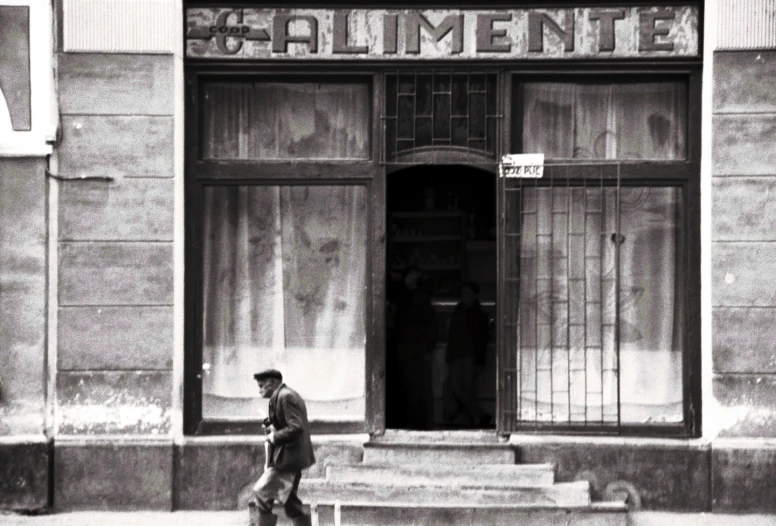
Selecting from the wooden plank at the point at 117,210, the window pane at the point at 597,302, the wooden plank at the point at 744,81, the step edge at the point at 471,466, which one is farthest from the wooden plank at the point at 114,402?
the wooden plank at the point at 744,81

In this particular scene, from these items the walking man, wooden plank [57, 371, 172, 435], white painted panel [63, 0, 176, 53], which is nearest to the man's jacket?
the walking man

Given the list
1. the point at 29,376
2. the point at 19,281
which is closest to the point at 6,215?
the point at 19,281

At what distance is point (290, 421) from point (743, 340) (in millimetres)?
4419

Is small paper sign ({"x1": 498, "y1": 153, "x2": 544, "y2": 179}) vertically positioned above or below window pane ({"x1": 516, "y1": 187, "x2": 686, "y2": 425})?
above

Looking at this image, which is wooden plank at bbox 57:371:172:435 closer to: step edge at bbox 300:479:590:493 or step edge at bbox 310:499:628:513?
step edge at bbox 300:479:590:493

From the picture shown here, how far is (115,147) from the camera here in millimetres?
13078

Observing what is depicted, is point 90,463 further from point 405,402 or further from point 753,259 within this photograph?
point 753,259

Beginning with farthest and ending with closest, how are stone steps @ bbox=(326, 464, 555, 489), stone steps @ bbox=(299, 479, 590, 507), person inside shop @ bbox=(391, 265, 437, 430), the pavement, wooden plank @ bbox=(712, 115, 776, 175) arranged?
1. person inside shop @ bbox=(391, 265, 437, 430)
2. wooden plank @ bbox=(712, 115, 776, 175)
3. stone steps @ bbox=(326, 464, 555, 489)
4. the pavement
5. stone steps @ bbox=(299, 479, 590, 507)

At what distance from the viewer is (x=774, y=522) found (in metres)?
12.5

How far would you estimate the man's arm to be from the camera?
36.0 feet

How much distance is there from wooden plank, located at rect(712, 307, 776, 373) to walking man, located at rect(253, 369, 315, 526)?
4093 mm

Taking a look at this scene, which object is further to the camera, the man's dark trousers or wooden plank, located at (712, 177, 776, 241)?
wooden plank, located at (712, 177, 776, 241)

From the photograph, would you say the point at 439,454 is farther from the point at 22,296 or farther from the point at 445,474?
the point at 22,296

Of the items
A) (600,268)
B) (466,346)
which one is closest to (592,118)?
(600,268)
